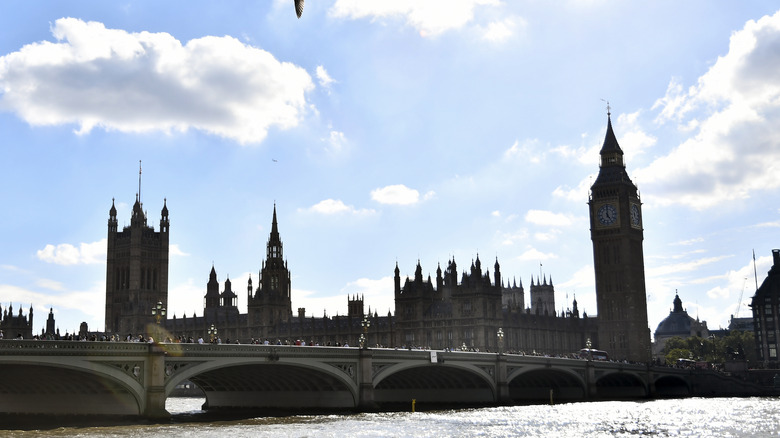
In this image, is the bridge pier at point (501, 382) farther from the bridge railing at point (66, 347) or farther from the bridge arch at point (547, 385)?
the bridge railing at point (66, 347)

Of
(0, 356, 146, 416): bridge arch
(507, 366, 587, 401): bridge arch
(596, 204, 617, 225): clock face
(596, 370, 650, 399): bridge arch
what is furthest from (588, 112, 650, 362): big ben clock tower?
(0, 356, 146, 416): bridge arch

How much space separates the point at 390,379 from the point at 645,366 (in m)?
52.0

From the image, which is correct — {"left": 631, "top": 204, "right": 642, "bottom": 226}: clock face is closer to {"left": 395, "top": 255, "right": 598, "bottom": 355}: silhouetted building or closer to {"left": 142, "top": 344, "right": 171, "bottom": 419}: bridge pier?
{"left": 395, "top": 255, "right": 598, "bottom": 355}: silhouetted building

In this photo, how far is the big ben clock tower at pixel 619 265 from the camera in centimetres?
18175

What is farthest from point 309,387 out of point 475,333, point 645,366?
point 475,333

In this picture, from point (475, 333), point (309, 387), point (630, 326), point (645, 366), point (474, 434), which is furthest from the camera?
point (630, 326)

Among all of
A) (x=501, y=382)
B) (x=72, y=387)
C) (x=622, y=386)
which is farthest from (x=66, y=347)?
(x=622, y=386)

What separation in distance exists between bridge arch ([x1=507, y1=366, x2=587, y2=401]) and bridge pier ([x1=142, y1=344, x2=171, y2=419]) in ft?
185

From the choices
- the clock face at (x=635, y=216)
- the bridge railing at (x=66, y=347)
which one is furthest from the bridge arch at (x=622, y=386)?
the bridge railing at (x=66, y=347)

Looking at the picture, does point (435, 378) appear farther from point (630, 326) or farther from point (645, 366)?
point (630, 326)

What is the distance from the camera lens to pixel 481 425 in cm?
6825

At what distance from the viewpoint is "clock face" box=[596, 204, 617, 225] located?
610 feet

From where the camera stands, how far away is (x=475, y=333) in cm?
16062

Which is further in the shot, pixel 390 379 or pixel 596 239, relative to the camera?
pixel 596 239
